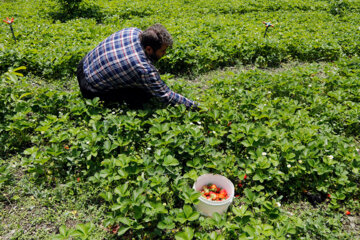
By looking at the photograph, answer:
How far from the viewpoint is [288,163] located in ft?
9.08

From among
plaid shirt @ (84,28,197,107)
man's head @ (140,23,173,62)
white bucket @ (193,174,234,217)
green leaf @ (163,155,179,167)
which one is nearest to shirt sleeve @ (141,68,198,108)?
plaid shirt @ (84,28,197,107)

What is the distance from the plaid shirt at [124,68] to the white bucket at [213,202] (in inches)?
46.7

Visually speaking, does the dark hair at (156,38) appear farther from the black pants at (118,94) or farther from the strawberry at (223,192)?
the strawberry at (223,192)

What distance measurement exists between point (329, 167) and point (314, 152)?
21 centimetres

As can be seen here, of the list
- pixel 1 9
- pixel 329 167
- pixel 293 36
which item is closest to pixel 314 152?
pixel 329 167

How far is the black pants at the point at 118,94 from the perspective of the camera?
3.40m

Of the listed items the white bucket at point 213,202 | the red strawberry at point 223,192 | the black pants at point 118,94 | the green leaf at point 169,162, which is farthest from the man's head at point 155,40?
the red strawberry at point 223,192

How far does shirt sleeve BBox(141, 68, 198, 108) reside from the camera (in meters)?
3.00

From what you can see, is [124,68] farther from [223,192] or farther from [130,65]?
[223,192]

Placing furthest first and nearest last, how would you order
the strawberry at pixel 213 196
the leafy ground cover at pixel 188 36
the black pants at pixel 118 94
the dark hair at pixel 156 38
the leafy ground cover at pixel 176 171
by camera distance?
the leafy ground cover at pixel 188 36 < the black pants at pixel 118 94 < the dark hair at pixel 156 38 < the strawberry at pixel 213 196 < the leafy ground cover at pixel 176 171

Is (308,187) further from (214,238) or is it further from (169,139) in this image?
(169,139)

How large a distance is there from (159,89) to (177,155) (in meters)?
0.86

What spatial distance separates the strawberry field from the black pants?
6.0 inches

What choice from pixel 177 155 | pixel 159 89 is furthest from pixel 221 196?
pixel 159 89
